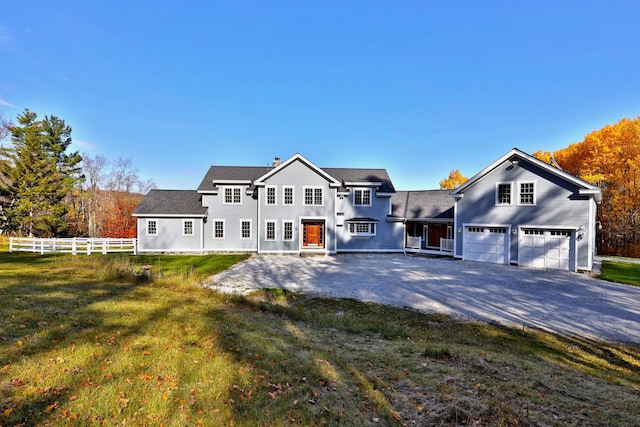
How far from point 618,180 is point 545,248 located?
2190 cm

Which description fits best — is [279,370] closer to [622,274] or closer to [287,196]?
[287,196]

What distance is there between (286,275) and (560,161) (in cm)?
4427

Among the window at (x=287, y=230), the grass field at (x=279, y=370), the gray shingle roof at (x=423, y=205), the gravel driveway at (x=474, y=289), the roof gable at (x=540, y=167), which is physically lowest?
the gravel driveway at (x=474, y=289)

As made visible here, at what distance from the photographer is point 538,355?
6.27 metres

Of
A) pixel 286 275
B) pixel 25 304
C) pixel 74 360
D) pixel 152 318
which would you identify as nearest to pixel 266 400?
pixel 74 360

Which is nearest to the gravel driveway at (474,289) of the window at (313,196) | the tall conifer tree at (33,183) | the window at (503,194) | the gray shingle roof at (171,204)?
the window at (503,194)

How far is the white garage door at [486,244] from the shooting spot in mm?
18641

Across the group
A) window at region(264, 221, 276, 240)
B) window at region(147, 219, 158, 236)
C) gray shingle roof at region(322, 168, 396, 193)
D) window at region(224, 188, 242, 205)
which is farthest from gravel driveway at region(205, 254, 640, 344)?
window at region(147, 219, 158, 236)

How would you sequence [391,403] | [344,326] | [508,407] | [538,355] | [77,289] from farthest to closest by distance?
[77,289] < [344,326] < [538,355] < [391,403] < [508,407]

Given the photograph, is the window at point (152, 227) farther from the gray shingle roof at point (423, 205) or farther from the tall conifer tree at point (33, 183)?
the gray shingle roof at point (423, 205)

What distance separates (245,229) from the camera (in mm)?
23562

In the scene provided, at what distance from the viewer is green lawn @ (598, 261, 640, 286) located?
14398 millimetres

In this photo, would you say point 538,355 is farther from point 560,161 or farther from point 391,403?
point 560,161

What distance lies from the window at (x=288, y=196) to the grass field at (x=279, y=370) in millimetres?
14737
